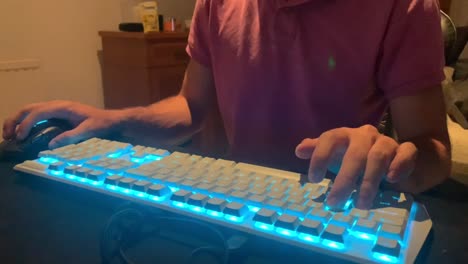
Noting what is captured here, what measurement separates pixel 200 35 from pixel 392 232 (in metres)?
0.59

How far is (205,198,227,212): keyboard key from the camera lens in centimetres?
44

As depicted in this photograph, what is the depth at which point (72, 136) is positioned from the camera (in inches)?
27.1

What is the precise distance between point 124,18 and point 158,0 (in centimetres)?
28

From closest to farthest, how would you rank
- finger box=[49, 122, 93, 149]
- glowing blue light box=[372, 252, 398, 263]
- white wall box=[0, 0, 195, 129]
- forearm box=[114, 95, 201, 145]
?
glowing blue light box=[372, 252, 398, 263]
finger box=[49, 122, 93, 149]
forearm box=[114, 95, 201, 145]
white wall box=[0, 0, 195, 129]

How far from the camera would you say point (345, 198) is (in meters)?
0.43

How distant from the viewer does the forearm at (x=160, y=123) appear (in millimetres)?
778

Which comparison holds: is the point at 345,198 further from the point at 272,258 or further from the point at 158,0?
the point at 158,0

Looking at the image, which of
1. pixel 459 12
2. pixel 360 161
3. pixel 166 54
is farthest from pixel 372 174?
pixel 459 12

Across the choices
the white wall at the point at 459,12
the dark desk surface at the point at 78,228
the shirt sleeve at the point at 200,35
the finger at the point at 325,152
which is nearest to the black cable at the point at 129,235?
the dark desk surface at the point at 78,228

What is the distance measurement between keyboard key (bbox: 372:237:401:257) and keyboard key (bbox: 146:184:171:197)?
0.24 meters

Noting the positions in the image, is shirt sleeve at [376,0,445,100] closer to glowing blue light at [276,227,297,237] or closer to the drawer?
glowing blue light at [276,227,297,237]

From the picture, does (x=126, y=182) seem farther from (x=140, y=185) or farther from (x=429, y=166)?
(x=429, y=166)

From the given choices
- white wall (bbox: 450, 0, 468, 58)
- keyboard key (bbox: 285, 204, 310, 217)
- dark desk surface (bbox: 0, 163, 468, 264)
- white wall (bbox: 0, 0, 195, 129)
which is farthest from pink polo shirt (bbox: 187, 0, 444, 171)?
white wall (bbox: 450, 0, 468, 58)

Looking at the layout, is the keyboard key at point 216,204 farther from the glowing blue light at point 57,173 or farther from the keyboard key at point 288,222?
the glowing blue light at point 57,173
